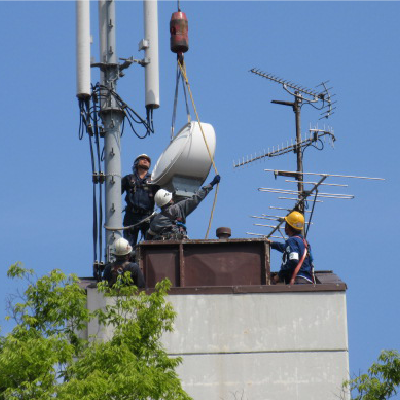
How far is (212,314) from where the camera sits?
27.0m

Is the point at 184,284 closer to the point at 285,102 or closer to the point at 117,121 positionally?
the point at 117,121

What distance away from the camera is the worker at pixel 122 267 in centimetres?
2639

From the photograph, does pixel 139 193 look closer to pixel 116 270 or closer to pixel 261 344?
pixel 116 270

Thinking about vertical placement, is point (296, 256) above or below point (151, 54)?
below

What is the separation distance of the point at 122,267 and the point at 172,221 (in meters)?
2.21

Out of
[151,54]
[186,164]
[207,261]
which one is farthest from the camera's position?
[151,54]

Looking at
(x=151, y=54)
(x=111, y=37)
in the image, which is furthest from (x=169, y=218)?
(x=111, y=37)

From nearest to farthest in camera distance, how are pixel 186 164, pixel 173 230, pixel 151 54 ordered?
pixel 173 230
pixel 186 164
pixel 151 54

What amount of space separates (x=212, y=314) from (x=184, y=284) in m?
0.95

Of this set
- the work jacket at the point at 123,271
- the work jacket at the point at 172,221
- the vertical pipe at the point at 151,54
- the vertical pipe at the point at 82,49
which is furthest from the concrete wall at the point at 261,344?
the vertical pipe at the point at 151,54


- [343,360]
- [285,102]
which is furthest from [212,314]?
[285,102]

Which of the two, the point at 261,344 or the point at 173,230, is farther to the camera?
the point at 173,230

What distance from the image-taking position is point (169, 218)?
93.1 ft

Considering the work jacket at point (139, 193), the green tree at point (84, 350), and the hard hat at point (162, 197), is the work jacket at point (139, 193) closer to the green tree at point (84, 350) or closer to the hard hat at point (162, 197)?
the hard hat at point (162, 197)
